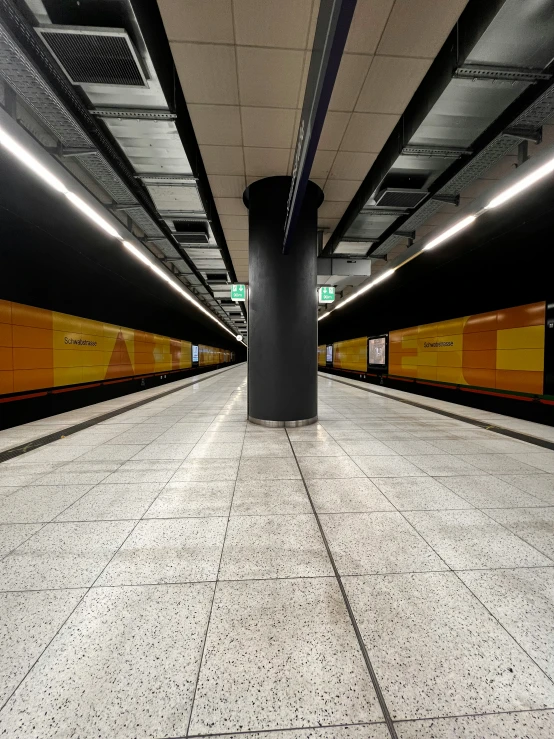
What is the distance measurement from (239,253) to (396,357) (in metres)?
6.82

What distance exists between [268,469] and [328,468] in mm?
617

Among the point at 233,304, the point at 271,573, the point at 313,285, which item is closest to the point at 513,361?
the point at 313,285

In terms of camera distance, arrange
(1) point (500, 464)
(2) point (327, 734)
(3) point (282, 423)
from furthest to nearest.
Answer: (3) point (282, 423) → (1) point (500, 464) → (2) point (327, 734)

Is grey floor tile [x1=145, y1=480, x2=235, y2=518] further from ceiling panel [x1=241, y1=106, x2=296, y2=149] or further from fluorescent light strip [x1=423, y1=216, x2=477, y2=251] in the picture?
fluorescent light strip [x1=423, y1=216, x2=477, y2=251]

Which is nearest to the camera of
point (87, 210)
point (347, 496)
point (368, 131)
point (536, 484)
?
point (347, 496)

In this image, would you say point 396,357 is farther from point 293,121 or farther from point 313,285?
point 293,121

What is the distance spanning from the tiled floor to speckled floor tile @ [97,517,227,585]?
0.01 meters

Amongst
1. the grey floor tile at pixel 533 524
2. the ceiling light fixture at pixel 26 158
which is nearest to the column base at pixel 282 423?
the grey floor tile at pixel 533 524

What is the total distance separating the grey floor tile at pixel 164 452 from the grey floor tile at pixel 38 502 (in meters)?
0.89

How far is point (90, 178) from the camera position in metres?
5.38

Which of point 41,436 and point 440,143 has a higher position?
point 440,143

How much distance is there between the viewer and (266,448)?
Answer: 13.0 feet

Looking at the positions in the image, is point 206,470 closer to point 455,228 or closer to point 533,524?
point 533,524

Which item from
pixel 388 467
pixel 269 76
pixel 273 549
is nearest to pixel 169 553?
pixel 273 549
